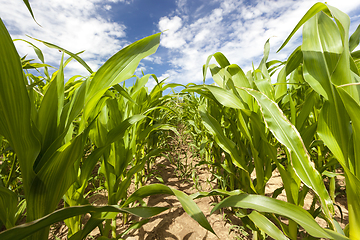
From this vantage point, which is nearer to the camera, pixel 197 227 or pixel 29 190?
pixel 29 190

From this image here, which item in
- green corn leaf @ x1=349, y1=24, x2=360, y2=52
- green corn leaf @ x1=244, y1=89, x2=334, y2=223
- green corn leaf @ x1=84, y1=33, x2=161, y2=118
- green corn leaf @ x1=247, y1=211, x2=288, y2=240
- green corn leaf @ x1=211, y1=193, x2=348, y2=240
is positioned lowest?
green corn leaf @ x1=247, y1=211, x2=288, y2=240

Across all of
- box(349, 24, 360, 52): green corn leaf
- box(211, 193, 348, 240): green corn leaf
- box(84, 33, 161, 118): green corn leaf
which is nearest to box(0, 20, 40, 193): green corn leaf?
box(84, 33, 161, 118): green corn leaf

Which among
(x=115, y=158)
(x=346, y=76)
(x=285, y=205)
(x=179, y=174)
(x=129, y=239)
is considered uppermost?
(x=346, y=76)

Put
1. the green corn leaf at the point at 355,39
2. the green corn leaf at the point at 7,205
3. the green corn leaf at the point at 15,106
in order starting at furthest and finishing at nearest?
the green corn leaf at the point at 355,39 < the green corn leaf at the point at 7,205 < the green corn leaf at the point at 15,106

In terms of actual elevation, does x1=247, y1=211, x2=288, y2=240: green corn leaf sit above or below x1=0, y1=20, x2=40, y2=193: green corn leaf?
below

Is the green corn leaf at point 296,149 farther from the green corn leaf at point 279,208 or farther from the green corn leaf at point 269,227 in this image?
the green corn leaf at point 269,227

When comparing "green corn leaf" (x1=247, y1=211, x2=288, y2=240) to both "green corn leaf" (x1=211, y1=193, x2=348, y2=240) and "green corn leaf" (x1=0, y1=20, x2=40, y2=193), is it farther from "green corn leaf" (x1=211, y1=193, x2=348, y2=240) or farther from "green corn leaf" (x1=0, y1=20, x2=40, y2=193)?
"green corn leaf" (x1=0, y1=20, x2=40, y2=193)

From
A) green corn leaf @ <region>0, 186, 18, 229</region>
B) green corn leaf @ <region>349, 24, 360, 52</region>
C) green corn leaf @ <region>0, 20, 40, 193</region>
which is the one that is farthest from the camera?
green corn leaf @ <region>349, 24, 360, 52</region>

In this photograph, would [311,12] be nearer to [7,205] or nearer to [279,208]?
[279,208]

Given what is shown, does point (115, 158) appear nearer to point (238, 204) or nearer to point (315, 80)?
point (238, 204)

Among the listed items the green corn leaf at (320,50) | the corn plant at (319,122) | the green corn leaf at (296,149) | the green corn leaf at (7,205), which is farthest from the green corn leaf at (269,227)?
the green corn leaf at (7,205)

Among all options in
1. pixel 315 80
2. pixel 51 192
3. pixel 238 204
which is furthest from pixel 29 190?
pixel 315 80

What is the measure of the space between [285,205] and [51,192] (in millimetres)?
519

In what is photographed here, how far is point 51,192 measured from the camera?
35 centimetres
